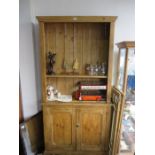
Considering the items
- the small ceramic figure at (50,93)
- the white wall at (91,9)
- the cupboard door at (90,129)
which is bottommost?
the cupboard door at (90,129)

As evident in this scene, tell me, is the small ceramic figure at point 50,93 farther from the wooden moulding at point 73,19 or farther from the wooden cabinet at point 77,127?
the wooden moulding at point 73,19

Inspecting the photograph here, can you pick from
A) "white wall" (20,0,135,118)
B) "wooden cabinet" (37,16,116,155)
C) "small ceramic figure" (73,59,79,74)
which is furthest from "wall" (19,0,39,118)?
"small ceramic figure" (73,59,79,74)

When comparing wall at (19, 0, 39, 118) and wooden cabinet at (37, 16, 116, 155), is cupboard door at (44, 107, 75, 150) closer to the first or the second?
wooden cabinet at (37, 16, 116, 155)

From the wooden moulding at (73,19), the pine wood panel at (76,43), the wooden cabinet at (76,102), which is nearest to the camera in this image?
the wooden moulding at (73,19)

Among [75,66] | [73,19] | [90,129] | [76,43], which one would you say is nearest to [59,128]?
[90,129]

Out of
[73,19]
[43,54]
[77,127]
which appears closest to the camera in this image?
[73,19]

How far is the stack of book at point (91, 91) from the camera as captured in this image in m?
2.04

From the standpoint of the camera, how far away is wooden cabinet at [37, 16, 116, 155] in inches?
78.9

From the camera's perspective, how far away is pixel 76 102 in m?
2.00

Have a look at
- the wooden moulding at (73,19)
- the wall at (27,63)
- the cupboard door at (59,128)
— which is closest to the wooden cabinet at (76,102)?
the cupboard door at (59,128)

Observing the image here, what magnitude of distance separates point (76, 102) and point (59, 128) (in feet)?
1.57

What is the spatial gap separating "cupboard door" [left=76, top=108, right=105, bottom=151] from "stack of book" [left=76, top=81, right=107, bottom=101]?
0.17 m

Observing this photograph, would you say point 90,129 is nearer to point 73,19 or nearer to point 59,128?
point 59,128
